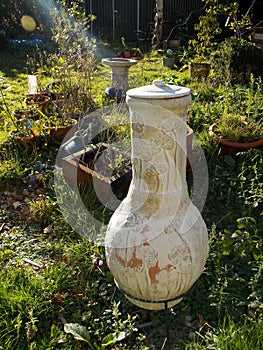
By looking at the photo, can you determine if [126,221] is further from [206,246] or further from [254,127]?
[254,127]

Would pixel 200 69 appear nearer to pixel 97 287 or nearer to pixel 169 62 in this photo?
pixel 169 62

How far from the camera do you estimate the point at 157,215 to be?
1730 mm

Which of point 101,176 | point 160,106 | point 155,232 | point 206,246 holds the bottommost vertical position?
point 101,176

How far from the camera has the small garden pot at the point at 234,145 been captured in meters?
3.62

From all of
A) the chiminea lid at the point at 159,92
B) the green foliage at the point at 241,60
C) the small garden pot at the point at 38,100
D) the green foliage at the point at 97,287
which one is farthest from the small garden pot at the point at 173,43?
the chiminea lid at the point at 159,92

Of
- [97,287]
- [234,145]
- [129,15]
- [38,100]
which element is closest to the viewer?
[97,287]

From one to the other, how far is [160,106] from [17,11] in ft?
42.7

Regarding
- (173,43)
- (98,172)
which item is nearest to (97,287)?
(98,172)

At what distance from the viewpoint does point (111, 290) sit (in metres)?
2.33

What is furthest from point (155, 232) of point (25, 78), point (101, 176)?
point (25, 78)

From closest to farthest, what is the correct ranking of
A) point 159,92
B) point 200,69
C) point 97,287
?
point 159,92
point 97,287
point 200,69

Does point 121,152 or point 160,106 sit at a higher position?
point 160,106

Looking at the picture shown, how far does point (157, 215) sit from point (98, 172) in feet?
5.05

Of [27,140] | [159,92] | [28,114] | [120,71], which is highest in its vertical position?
[159,92]
